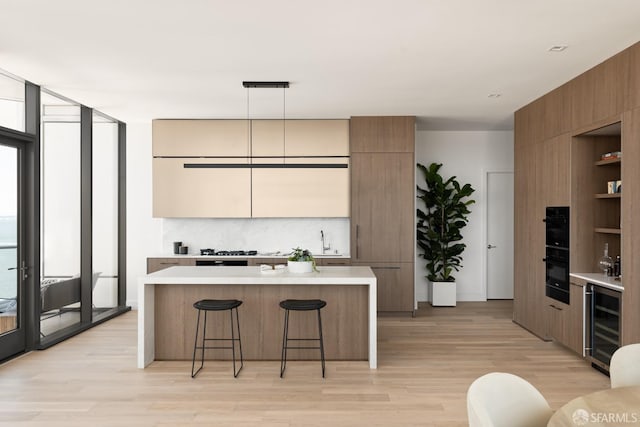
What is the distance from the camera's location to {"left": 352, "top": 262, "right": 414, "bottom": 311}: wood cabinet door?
6.45m

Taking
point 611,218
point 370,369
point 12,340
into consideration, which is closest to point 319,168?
point 370,369

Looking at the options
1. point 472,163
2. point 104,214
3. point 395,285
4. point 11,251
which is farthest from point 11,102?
point 472,163

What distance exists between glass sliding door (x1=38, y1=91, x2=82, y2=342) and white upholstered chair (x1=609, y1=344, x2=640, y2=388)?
5.24 metres

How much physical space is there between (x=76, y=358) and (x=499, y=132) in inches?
267

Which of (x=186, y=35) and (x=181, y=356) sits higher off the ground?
(x=186, y=35)

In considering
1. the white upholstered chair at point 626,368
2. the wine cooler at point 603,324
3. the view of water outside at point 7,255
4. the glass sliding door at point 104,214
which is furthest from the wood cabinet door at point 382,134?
the white upholstered chair at point 626,368

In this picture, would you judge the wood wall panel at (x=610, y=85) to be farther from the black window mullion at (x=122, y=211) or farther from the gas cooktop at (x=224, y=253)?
the black window mullion at (x=122, y=211)

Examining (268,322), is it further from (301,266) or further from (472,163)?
(472,163)

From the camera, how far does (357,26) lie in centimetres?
339

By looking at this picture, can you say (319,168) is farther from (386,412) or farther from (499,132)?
(386,412)

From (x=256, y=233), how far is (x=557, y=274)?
412 cm

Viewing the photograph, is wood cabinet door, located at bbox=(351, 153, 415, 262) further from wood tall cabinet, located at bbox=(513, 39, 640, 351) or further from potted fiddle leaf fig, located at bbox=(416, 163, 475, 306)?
wood tall cabinet, located at bbox=(513, 39, 640, 351)

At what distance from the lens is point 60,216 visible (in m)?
5.44

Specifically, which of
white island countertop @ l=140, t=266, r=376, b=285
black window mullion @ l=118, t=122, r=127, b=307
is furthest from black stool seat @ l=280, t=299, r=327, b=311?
black window mullion @ l=118, t=122, r=127, b=307
